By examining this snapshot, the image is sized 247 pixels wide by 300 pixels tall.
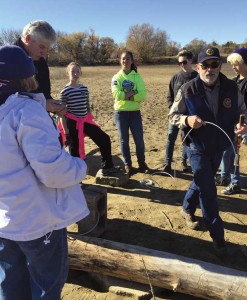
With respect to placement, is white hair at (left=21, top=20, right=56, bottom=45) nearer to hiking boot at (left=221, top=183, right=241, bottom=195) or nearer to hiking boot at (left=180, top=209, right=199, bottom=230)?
hiking boot at (left=180, top=209, right=199, bottom=230)

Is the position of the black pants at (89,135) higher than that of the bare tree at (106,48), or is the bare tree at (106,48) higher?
the bare tree at (106,48)

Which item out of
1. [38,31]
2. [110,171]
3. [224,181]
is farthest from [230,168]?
[38,31]

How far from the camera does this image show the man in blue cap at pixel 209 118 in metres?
3.76

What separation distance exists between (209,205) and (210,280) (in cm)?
93

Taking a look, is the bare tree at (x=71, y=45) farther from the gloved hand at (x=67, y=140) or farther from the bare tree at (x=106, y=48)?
the gloved hand at (x=67, y=140)

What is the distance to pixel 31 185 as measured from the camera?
212 centimetres

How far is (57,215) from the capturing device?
2.22m

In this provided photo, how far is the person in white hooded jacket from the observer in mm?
1990

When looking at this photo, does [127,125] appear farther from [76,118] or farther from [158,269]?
[158,269]

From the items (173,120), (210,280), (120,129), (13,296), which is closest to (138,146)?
(120,129)

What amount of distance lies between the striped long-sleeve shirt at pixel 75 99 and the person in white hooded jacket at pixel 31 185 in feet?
11.3

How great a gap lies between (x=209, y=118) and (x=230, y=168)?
7.58 ft

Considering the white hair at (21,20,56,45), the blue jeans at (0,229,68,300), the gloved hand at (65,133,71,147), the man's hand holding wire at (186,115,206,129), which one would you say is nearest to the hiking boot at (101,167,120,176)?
the gloved hand at (65,133,71,147)

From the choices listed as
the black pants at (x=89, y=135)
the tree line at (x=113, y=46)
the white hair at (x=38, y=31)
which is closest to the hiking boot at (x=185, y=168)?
the black pants at (x=89, y=135)
